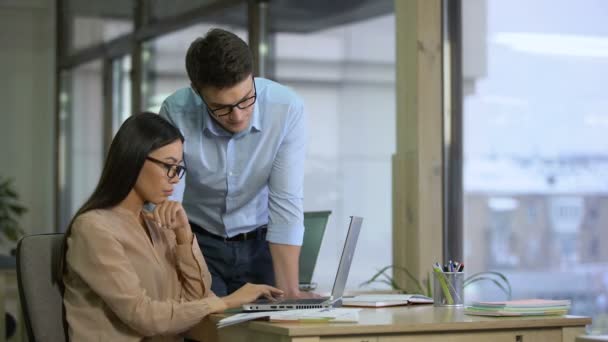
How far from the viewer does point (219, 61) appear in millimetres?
2342

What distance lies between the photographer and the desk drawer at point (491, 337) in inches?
77.7

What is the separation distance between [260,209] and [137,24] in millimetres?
3717

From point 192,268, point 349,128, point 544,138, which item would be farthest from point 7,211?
point 192,268

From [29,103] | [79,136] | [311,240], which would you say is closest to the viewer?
[311,240]

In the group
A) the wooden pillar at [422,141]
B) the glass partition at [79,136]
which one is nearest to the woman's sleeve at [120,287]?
the wooden pillar at [422,141]

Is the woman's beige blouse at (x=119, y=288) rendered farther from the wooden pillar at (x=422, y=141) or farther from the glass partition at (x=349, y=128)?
the glass partition at (x=349, y=128)

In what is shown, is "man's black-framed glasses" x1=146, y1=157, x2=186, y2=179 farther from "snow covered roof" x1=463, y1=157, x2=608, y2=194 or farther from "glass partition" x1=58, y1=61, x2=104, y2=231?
"glass partition" x1=58, y1=61, x2=104, y2=231

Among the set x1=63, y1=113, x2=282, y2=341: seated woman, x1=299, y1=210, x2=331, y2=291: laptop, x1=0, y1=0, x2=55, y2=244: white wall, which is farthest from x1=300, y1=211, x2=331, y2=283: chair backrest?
x1=0, y1=0, x2=55, y2=244: white wall

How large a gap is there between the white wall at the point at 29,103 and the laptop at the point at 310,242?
4.99 metres

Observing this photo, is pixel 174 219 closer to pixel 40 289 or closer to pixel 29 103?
pixel 40 289

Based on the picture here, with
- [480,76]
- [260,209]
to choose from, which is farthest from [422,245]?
[260,209]

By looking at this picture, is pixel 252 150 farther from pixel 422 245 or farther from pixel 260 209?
pixel 422 245

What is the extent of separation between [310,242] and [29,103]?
5.28 m

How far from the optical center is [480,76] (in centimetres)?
377
